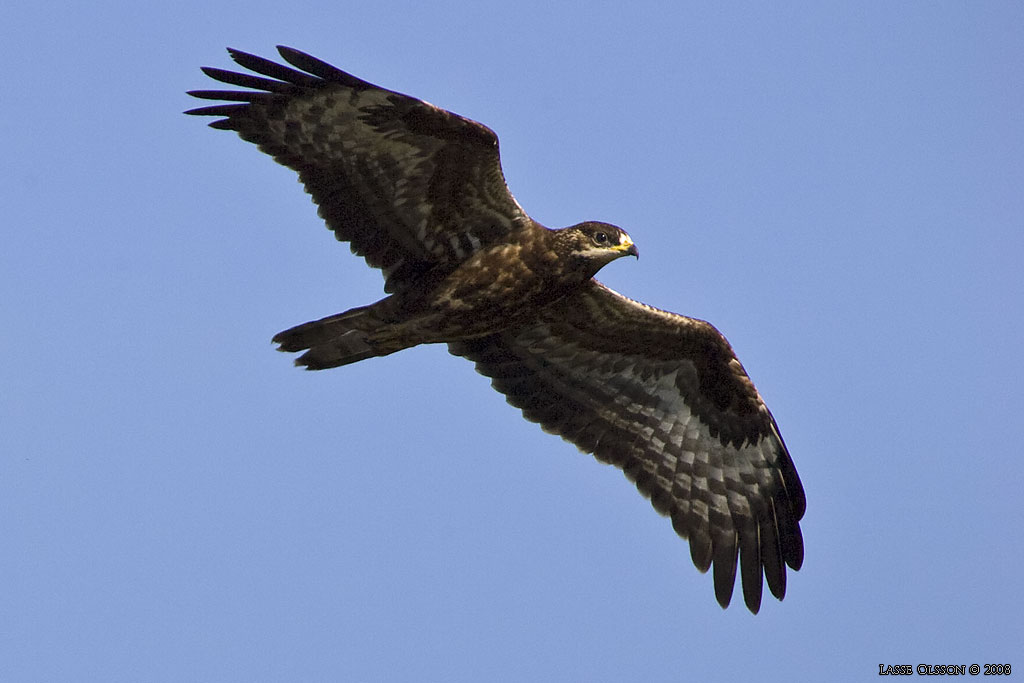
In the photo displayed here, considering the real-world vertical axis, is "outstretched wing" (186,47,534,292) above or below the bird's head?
above

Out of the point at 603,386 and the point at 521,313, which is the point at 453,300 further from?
the point at 603,386

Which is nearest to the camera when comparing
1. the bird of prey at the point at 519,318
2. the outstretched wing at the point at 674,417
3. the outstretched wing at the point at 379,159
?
the outstretched wing at the point at 379,159

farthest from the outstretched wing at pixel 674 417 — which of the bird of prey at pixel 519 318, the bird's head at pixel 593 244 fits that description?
the bird's head at pixel 593 244

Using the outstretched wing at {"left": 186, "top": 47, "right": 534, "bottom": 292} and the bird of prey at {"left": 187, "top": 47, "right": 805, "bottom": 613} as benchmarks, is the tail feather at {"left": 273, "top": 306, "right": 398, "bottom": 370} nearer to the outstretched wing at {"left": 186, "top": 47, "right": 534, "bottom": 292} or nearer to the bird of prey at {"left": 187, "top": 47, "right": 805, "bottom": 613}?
the bird of prey at {"left": 187, "top": 47, "right": 805, "bottom": 613}

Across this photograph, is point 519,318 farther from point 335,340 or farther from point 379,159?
point 379,159

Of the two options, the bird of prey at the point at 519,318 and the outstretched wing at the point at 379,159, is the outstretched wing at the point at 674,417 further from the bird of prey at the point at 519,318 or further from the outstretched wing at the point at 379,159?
the outstretched wing at the point at 379,159

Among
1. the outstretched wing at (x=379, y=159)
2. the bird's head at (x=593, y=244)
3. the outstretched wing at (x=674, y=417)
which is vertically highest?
the outstretched wing at (x=379, y=159)

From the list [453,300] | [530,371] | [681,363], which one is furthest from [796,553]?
[453,300]

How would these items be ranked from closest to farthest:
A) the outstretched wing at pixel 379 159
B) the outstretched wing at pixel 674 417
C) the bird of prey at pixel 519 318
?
1. the outstretched wing at pixel 379 159
2. the bird of prey at pixel 519 318
3. the outstretched wing at pixel 674 417

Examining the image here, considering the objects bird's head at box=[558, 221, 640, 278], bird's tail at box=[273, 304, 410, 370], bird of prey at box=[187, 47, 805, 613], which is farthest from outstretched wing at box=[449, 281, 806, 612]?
bird's tail at box=[273, 304, 410, 370]

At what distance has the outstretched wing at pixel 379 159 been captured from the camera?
10.1m

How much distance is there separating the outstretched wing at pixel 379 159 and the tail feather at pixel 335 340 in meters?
0.47

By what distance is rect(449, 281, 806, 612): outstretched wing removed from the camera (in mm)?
11594

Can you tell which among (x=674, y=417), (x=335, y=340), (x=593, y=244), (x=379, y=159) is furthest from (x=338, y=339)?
(x=674, y=417)
